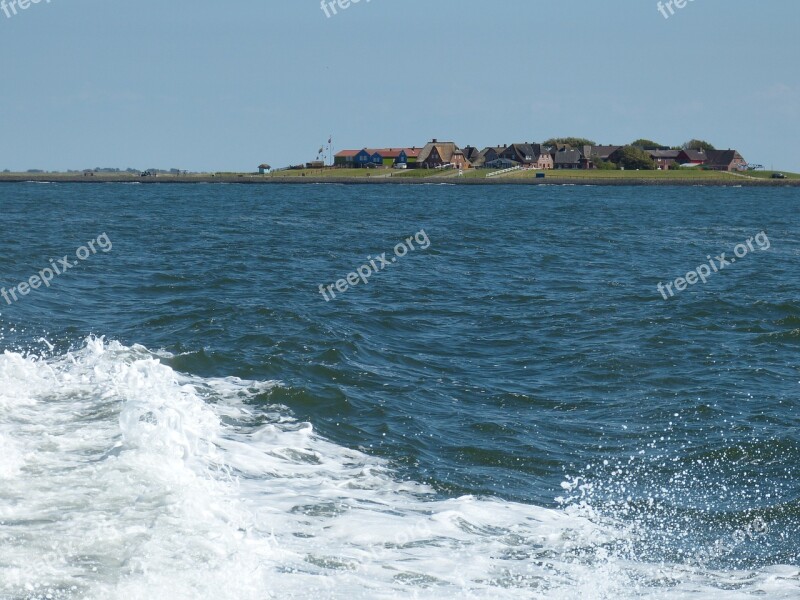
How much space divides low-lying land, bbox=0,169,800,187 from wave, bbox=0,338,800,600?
131813 mm

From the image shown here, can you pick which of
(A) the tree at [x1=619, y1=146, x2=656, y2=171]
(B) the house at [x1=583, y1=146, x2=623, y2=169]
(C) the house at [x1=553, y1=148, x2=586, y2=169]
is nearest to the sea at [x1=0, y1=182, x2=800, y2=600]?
(A) the tree at [x1=619, y1=146, x2=656, y2=171]

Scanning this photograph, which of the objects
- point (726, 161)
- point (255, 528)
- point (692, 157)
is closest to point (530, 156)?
point (692, 157)

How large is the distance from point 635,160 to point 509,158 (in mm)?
23913

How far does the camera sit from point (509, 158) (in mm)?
179875

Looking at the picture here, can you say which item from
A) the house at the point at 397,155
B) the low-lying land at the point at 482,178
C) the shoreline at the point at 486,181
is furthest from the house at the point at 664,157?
the house at the point at 397,155

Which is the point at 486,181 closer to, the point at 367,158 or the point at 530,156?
the point at 530,156

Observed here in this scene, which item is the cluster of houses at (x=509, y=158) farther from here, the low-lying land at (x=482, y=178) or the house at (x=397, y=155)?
the low-lying land at (x=482, y=178)

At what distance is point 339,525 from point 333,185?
131 m

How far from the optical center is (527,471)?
11.9 metres

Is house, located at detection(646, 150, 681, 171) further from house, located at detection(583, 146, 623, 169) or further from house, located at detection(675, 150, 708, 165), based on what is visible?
house, located at detection(583, 146, 623, 169)

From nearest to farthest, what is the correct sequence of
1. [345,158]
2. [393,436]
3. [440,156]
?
[393,436] → [440,156] → [345,158]

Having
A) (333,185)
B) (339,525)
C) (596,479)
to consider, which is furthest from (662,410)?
(333,185)

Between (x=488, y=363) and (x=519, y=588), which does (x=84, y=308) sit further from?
(x=519, y=588)

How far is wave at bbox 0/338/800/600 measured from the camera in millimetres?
7816
